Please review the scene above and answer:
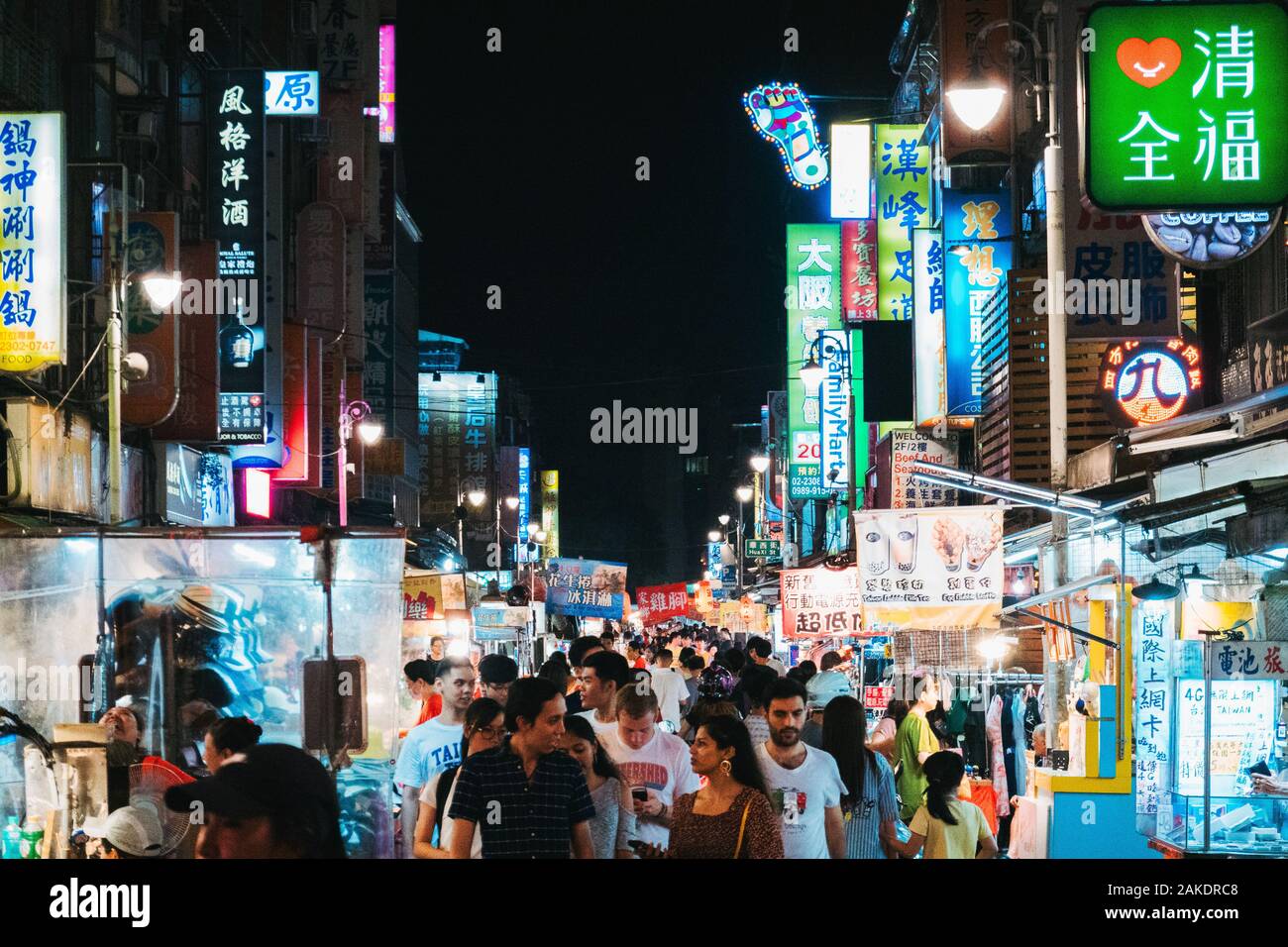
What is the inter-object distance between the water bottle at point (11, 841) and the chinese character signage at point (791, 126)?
1073 inches

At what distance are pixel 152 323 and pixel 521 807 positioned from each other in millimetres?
17066

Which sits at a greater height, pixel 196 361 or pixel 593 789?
pixel 196 361

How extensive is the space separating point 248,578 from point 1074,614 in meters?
10.7

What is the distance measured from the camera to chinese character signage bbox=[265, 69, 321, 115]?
3034cm

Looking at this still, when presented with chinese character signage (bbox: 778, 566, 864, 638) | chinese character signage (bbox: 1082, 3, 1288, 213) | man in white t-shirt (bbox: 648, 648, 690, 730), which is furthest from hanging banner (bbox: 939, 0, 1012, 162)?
chinese character signage (bbox: 1082, 3, 1288, 213)

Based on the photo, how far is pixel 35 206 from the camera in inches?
648

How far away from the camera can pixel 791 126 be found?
34.5 meters

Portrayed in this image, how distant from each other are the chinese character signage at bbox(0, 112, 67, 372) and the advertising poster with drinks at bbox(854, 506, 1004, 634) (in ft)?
28.6

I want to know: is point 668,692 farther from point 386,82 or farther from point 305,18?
point 386,82

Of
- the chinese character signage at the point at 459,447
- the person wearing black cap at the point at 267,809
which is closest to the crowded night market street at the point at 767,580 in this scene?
the person wearing black cap at the point at 267,809

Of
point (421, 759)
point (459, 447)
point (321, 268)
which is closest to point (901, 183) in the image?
point (321, 268)

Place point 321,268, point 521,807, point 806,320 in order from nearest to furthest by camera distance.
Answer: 1. point 521,807
2. point 321,268
3. point 806,320

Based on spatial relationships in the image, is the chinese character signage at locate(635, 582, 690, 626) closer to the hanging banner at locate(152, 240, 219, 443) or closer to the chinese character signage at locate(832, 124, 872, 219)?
the chinese character signage at locate(832, 124, 872, 219)
